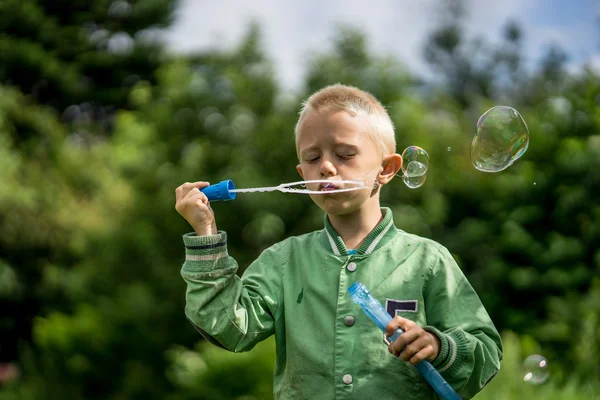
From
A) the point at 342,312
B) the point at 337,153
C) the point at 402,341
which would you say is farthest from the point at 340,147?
the point at 402,341

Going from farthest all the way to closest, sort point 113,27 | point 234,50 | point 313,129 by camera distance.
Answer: point 113,27 < point 234,50 < point 313,129

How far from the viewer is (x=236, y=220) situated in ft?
30.3

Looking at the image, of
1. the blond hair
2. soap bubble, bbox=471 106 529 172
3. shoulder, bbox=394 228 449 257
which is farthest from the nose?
soap bubble, bbox=471 106 529 172

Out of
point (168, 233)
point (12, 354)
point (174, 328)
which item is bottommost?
point (12, 354)

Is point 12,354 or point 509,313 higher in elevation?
point 509,313

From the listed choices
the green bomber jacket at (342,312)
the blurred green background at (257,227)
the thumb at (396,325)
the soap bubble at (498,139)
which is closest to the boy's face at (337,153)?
the green bomber jacket at (342,312)

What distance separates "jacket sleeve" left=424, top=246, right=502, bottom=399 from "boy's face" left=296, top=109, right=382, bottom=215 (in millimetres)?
300

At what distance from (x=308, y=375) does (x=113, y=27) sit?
22554mm

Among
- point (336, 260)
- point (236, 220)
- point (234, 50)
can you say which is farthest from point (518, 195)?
point (336, 260)

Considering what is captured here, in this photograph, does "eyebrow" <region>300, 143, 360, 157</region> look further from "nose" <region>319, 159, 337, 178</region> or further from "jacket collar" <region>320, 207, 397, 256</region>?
"jacket collar" <region>320, 207, 397, 256</region>

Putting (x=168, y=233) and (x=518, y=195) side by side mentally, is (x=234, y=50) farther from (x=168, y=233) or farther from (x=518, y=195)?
(x=518, y=195)

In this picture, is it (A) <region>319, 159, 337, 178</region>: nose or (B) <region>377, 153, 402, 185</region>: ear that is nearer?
(A) <region>319, 159, 337, 178</region>: nose

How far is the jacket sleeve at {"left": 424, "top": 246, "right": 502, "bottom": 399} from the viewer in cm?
202

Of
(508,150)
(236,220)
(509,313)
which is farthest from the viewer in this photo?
(236,220)
